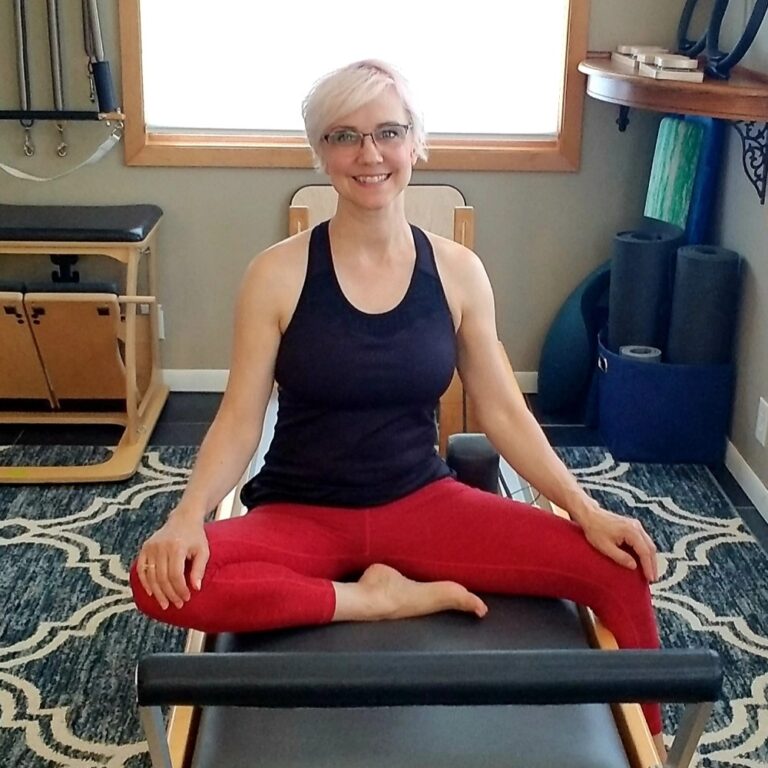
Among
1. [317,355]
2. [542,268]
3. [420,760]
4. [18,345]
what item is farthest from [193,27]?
[420,760]

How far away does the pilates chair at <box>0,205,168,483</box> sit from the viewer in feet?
9.54

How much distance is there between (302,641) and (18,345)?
6.36 ft

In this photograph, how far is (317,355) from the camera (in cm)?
158

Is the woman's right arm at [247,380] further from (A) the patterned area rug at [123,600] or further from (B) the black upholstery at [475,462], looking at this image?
(A) the patterned area rug at [123,600]

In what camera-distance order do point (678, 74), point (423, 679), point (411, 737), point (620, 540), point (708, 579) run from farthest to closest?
point (678, 74)
point (708, 579)
point (620, 540)
point (411, 737)
point (423, 679)

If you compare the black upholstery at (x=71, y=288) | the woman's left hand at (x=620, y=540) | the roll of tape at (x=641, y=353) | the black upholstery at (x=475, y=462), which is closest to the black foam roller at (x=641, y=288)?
the roll of tape at (x=641, y=353)

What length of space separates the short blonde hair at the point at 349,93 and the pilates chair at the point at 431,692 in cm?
63

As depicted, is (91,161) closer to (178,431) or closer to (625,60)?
(178,431)

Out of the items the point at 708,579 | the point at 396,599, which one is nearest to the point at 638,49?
the point at 708,579

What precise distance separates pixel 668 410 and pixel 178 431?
1.39 meters

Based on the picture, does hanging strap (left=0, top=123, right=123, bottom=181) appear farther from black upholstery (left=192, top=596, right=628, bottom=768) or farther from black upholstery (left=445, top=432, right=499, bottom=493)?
black upholstery (left=192, top=596, right=628, bottom=768)

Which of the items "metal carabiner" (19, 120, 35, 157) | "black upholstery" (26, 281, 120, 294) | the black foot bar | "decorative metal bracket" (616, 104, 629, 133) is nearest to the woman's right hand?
the black foot bar

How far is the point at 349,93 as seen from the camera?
1532mm

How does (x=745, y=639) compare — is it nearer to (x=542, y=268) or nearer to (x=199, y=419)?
(x=542, y=268)
